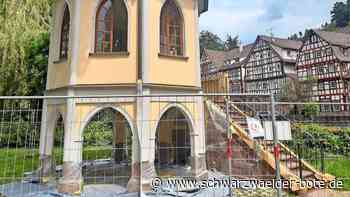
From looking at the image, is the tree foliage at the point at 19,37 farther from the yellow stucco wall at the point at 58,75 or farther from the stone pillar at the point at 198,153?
the stone pillar at the point at 198,153

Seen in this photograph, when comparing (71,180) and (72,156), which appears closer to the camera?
(71,180)

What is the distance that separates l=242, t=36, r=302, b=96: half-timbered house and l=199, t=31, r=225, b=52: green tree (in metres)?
48.5

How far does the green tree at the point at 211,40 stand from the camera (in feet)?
301

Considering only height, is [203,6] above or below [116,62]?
above

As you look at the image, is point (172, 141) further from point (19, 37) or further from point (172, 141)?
point (19, 37)

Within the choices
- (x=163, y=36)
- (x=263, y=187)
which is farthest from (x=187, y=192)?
(x=163, y=36)

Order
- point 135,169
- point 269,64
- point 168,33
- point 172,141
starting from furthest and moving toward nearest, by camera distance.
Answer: point 269,64 → point 172,141 → point 168,33 → point 135,169

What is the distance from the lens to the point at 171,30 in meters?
8.77

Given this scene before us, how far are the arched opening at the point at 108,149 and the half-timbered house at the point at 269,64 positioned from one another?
29560 mm

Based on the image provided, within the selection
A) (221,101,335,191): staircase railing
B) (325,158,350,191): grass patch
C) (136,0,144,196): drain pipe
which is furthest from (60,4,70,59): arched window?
(325,158,350,191): grass patch

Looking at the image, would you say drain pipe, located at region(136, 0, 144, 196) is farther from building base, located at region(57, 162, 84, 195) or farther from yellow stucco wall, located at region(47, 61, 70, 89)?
yellow stucco wall, located at region(47, 61, 70, 89)

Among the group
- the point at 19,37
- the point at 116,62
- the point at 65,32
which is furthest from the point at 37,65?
the point at 116,62

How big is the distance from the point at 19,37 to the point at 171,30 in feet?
27.3

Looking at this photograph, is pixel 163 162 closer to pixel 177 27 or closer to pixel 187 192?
pixel 187 192
